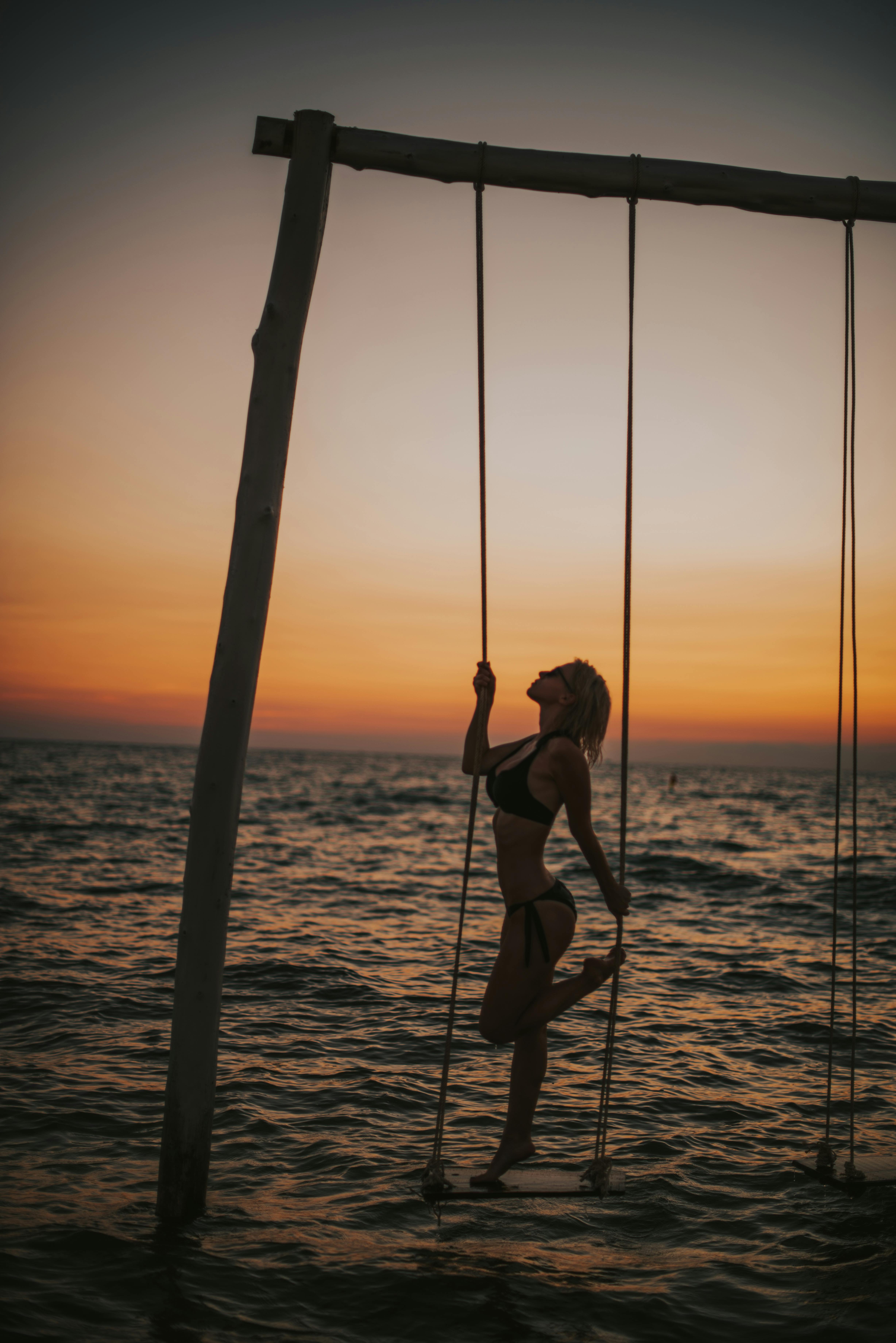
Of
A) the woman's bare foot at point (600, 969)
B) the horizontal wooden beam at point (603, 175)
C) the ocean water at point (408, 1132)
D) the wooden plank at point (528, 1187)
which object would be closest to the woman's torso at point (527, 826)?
the woman's bare foot at point (600, 969)

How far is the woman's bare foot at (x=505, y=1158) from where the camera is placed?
4.30m

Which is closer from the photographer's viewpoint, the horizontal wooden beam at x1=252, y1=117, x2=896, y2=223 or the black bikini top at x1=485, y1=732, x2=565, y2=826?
the black bikini top at x1=485, y1=732, x2=565, y2=826

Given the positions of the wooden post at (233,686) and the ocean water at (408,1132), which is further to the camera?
the wooden post at (233,686)

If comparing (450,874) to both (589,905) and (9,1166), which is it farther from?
(9,1166)

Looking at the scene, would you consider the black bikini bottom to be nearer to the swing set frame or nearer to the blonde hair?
the blonde hair

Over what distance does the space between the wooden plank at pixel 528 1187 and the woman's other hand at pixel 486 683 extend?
2127mm

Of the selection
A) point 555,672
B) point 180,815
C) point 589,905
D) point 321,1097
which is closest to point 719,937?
point 589,905

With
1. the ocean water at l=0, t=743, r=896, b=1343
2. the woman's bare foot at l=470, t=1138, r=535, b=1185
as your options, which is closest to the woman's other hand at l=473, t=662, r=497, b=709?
the woman's bare foot at l=470, t=1138, r=535, b=1185

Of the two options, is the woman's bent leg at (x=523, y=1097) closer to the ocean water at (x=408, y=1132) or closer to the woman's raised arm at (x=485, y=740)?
the ocean water at (x=408, y=1132)

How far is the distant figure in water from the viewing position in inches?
170

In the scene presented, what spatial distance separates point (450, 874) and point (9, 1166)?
15.1 m

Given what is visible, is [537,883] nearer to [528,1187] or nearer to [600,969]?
[600,969]

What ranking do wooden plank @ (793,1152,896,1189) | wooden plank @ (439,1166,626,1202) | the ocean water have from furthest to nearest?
wooden plank @ (793,1152,896,1189) < wooden plank @ (439,1166,626,1202) < the ocean water

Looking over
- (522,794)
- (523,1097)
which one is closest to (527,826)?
(522,794)
